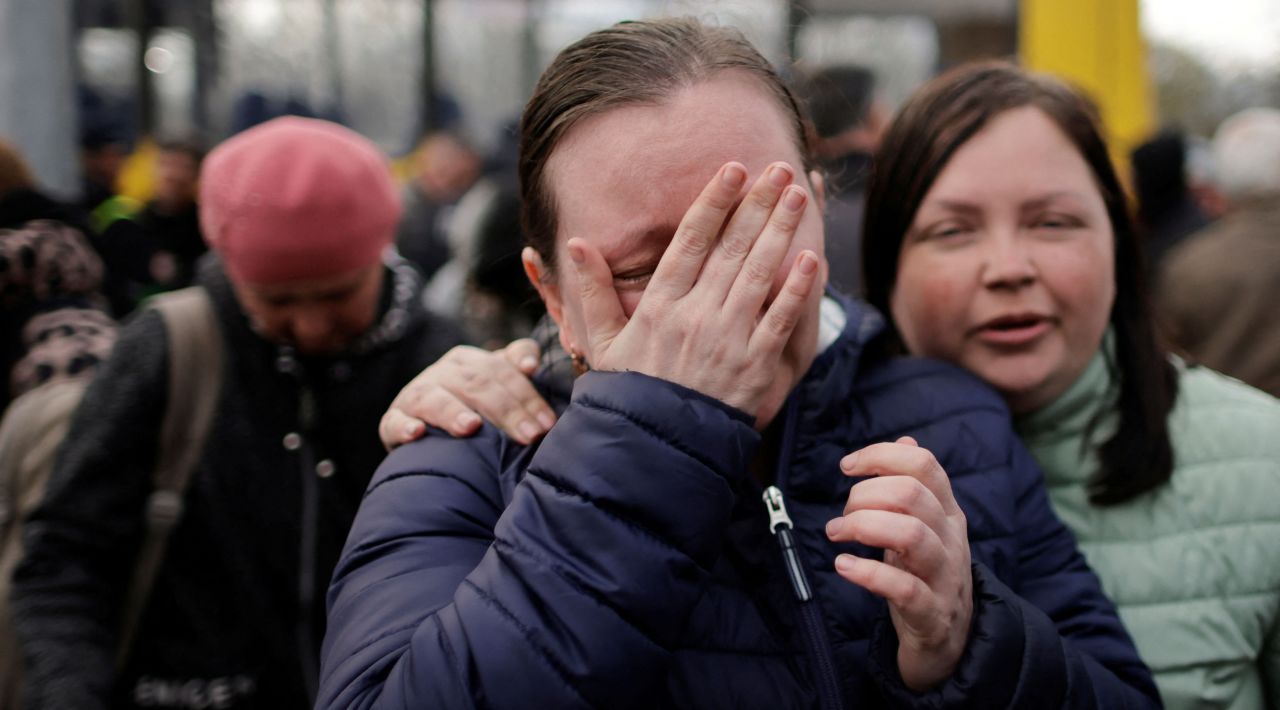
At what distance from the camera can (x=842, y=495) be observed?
5.12 ft

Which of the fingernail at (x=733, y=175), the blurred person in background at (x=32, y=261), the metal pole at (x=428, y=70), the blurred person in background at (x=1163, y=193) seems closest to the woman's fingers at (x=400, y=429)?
the fingernail at (x=733, y=175)

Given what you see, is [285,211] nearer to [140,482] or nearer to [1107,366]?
[140,482]

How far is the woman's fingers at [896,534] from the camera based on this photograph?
123 cm

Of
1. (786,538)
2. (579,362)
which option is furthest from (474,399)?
(786,538)

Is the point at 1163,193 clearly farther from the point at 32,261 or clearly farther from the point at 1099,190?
the point at 32,261

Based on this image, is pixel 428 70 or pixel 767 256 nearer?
pixel 767 256

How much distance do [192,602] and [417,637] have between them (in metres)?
1.39

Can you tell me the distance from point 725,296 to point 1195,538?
1.07 meters

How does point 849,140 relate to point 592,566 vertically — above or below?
below

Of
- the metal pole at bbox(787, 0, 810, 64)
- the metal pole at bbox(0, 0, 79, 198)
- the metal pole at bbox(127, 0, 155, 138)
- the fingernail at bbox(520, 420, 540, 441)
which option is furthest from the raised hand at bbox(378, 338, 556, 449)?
the metal pole at bbox(127, 0, 155, 138)

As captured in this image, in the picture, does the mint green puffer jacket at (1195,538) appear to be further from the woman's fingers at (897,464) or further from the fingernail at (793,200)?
the fingernail at (793,200)

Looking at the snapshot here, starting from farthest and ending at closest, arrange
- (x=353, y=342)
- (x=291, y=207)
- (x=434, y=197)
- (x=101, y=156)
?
(x=434, y=197) → (x=101, y=156) → (x=353, y=342) → (x=291, y=207)

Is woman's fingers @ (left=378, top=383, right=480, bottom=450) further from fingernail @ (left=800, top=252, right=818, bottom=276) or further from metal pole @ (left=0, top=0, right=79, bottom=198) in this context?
metal pole @ (left=0, top=0, right=79, bottom=198)

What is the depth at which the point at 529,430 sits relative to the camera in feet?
5.17
